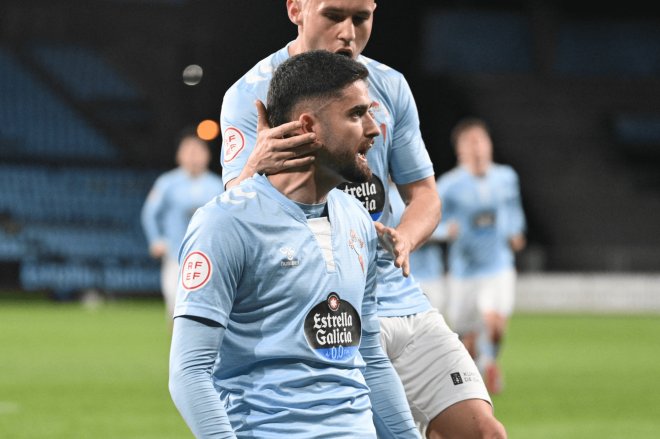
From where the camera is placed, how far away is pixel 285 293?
7.80ft

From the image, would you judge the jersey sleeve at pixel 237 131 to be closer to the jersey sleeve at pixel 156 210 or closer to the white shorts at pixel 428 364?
the white shorts at pixel 428 364

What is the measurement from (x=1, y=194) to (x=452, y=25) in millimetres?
13909

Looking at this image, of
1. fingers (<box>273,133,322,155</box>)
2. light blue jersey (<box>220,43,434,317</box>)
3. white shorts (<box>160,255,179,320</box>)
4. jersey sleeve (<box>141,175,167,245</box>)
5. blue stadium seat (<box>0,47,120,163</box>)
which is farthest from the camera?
blue stadium seat (<box>0,47,120,163</box>)

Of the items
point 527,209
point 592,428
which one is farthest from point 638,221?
point 592,428

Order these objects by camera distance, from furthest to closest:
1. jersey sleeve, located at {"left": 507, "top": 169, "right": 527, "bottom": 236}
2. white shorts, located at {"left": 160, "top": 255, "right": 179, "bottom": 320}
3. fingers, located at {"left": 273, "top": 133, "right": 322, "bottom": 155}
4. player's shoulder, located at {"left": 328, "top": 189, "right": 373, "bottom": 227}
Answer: white shorts, located at {"left": 160, "top": 255, "right": 179, "bottom": 320}, jersey sleeve, located at {"left": 507, "top": 169, "right": 527, "bottom": 236}, player's shoulder, located at {"left": 328, "top": 189, "right": 373, "bottom": 227}, fingers, located at {"left": 273, "top": 133, "right": 322, "bottom": 155}

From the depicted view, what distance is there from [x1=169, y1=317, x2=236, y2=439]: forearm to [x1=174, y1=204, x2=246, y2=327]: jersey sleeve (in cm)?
4

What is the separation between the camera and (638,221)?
2500cm

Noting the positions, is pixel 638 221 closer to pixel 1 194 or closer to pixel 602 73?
pixel 602 73

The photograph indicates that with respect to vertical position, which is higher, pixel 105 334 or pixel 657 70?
pixel 657 70

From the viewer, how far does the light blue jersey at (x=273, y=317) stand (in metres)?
2.29

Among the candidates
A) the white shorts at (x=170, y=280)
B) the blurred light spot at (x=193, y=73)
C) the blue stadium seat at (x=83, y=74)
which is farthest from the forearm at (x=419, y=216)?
the blue stadium seat at (x=83, y=74)

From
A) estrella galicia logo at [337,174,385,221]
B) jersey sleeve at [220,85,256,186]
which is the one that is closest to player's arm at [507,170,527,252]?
estrella galicia logo at [337,174,385,221]

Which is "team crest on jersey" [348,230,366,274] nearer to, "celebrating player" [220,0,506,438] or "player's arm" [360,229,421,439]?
"player's arm" [360,229,421,439]

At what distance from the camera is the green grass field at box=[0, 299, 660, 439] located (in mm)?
6754
